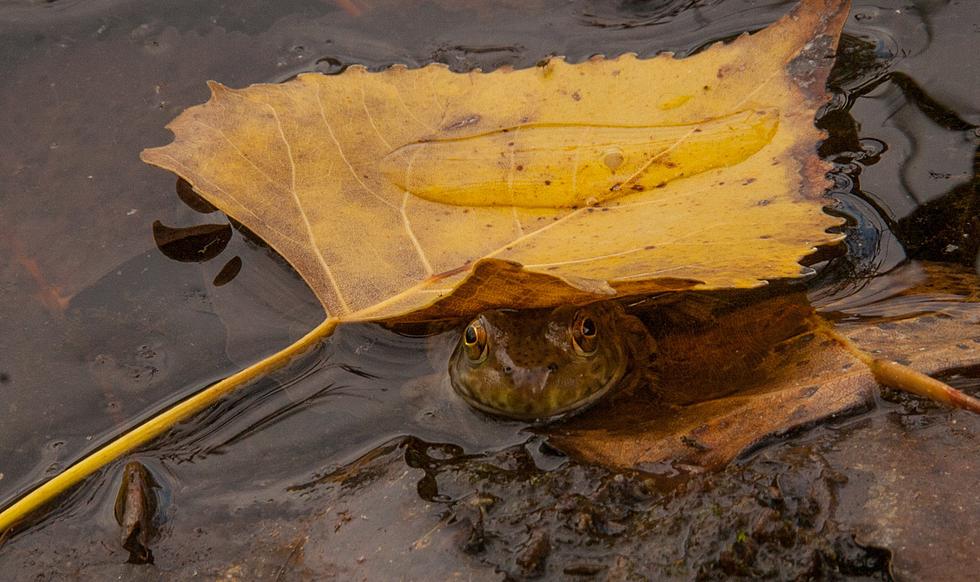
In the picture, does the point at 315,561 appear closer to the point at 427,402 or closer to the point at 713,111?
the point at 427,402

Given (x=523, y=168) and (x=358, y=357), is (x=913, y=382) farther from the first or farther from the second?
(x=358, y=357)

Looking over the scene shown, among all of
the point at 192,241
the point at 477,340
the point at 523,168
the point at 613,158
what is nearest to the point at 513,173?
the point at 523,168

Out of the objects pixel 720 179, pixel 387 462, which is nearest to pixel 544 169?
pixel 720 179

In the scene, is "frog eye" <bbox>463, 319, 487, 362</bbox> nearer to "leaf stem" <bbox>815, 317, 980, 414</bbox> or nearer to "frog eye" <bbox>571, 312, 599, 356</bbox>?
"frog eye" <bbox>571, 312, 599, 356</bbox>

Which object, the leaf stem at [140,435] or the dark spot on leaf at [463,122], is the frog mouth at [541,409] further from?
the dark spot on leaf at [463,122]

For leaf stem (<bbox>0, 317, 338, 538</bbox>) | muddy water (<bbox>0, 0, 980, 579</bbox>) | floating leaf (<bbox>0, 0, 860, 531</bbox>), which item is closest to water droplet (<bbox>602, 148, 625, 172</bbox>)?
floating leaf (<bbox>0, 0, 860, 531</bbox>)

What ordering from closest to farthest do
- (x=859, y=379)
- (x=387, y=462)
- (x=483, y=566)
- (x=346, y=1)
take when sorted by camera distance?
1. (x=483, y=566)
2. (x=859, y=379)
3. (x=387, y=462)
4. (x=346, y=1)

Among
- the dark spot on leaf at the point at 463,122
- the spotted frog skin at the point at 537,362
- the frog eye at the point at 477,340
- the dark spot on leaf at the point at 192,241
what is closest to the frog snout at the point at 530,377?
the spotted frog skin at the point at 537,362
